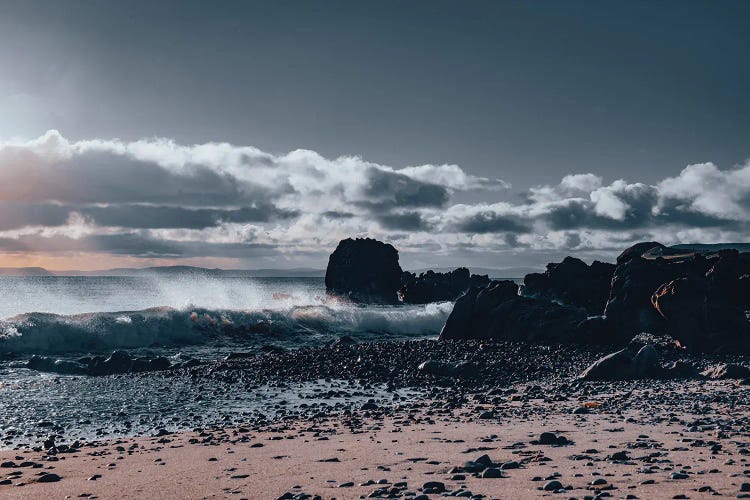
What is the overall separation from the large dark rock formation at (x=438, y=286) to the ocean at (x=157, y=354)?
51642mm

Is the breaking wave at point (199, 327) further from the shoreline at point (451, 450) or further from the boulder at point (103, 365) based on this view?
the shoreline at point (451, 450)

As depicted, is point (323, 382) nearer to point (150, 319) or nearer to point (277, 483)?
point (277, 483)

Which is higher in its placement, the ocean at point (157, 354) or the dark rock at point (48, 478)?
the dark rock at point (48, 478)

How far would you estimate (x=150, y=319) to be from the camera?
46406mm

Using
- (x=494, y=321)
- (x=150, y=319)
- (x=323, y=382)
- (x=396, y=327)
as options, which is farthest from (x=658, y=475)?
(x=396, y=327)

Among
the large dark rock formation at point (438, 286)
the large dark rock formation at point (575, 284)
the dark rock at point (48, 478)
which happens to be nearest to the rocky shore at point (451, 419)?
the dark rock at point (48, 478)

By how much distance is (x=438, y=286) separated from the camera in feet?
404

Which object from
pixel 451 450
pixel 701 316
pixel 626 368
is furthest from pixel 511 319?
pixel 451 450

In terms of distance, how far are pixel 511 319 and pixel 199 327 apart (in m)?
22.8

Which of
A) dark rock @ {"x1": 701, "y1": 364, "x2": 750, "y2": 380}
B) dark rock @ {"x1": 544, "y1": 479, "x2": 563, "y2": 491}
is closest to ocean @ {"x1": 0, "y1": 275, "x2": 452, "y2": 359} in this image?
dark rock @ {"x1": 701, "y1": 364, "x2": 750, "y2": 380}

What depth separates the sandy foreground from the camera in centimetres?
984

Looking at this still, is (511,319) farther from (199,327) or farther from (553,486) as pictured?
(553,486)

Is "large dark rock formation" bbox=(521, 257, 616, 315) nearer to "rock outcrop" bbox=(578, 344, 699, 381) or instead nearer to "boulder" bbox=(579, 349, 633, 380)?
"rock outcrop" bbox=(578, 344, 699, 381)

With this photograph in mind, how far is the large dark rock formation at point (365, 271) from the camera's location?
132 m
